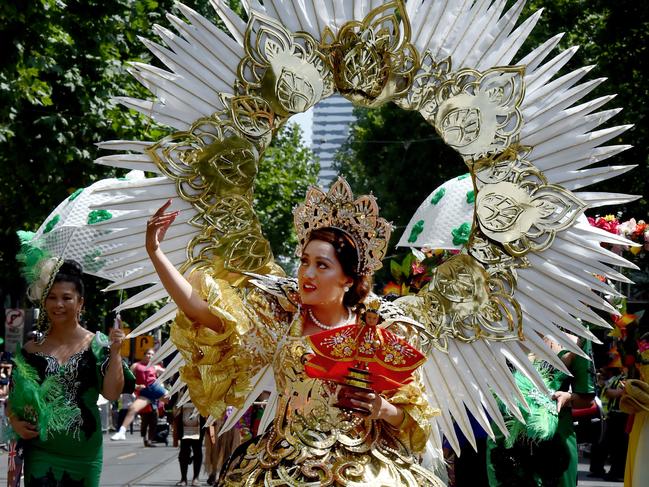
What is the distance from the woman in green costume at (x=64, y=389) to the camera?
22.1ft

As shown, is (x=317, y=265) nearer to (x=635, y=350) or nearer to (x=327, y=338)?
(x=327, y=338)

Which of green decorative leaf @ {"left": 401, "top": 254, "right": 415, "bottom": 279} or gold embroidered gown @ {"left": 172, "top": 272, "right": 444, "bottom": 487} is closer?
gold embroidered gown @ {"left": 172, "top": 272, "right": 444, "bottom": 487}

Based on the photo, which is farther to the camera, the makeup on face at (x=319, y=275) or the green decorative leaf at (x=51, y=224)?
the green decorative leaf at (x=51, y=224)

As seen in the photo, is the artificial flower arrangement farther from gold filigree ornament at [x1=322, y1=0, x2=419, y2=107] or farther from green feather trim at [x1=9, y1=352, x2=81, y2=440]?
green feather trim at [x1=9, y1=352, x2=81, y2=440]

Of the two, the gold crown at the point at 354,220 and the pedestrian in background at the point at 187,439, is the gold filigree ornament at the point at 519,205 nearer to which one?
the gold crown at the point at 354,220

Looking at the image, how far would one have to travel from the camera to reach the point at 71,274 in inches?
275

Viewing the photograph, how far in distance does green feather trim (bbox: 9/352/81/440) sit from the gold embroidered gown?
1583 mm

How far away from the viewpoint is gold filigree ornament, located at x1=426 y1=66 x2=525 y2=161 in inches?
234

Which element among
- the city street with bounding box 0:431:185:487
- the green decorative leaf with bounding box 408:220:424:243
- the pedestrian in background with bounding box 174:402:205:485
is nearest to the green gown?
the green decorative leaf with bounding box 408:220:424:243

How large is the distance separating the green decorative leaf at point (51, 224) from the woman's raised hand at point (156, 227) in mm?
2313

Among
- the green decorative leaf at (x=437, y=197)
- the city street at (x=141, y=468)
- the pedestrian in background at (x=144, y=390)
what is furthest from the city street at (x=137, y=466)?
the green decorative leaf at (x=437, y=197)

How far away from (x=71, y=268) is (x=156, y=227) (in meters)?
1.95

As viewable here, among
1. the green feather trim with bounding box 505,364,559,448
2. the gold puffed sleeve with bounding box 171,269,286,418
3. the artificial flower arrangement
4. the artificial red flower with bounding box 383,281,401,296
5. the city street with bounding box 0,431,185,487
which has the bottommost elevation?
the city street with bounding box 0,431,185,487

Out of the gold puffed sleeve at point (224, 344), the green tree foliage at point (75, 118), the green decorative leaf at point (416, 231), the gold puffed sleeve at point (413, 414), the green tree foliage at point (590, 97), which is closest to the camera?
the gold puffed sleeve at point (224, 344)
